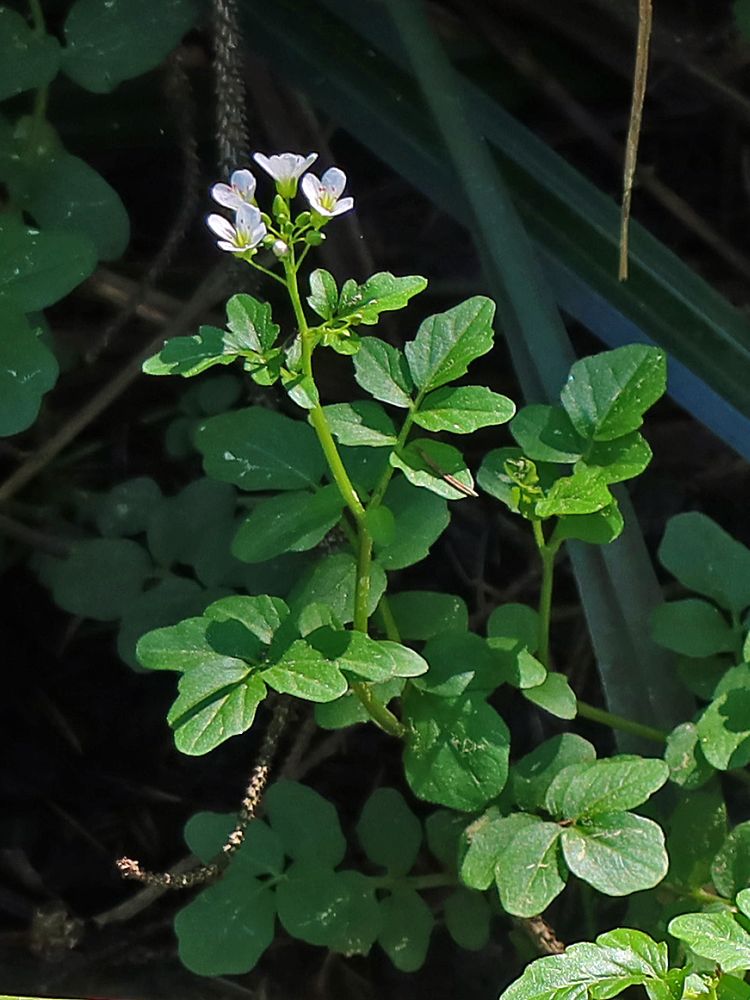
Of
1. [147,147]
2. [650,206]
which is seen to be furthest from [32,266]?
[650,206]

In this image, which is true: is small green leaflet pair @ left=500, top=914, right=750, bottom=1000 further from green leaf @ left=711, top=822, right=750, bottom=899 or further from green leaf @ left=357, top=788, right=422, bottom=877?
green leaf @ left=357, top=788, right=422, bottom=877

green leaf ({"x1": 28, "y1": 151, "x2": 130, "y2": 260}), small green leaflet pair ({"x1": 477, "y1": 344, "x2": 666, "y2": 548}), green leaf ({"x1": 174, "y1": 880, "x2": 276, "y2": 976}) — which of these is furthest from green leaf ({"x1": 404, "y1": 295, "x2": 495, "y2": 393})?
green leaf ({"x1": 174, "y1": 880, "x2": 276, "y2": 976})

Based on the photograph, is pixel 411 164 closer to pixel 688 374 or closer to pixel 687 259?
pixel 688 374

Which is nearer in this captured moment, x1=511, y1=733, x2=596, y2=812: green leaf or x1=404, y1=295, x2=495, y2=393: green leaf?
x1=404, y1=295, x2=495, y2=393: green leaf

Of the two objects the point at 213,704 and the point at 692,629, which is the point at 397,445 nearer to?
the point at 213,704

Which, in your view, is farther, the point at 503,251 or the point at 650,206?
the point at 650,206

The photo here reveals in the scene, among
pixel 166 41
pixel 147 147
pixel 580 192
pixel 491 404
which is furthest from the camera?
pixel 147 147

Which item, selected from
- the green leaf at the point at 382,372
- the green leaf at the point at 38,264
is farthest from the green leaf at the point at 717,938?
the green leaf at the point at 38,264

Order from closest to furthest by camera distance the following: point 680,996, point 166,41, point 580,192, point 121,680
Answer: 1. point 680,996
2. point 166,41
3. point 580,192
4. point 121,680
